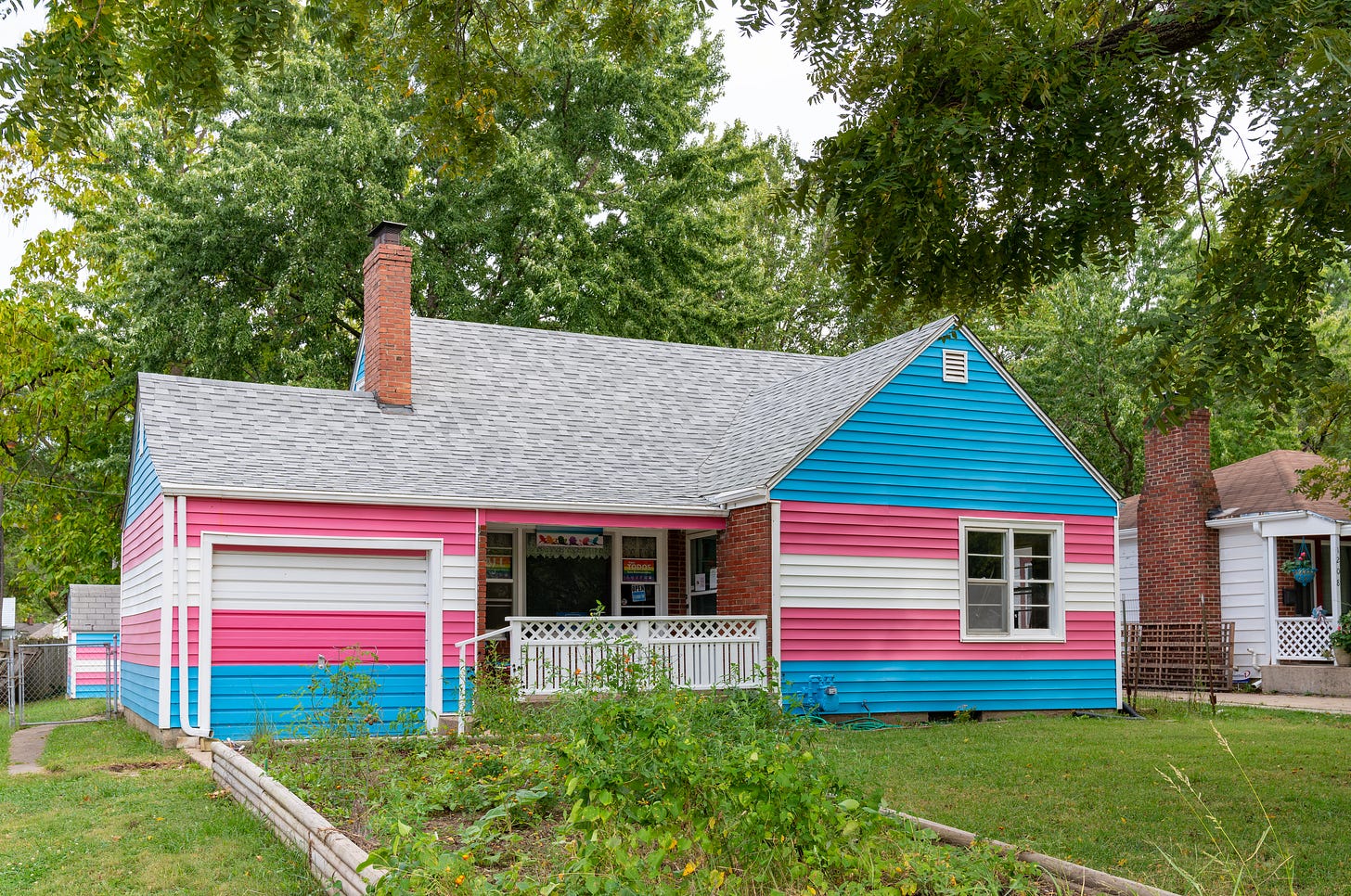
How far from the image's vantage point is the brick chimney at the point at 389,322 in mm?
16922

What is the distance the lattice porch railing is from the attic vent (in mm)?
4461

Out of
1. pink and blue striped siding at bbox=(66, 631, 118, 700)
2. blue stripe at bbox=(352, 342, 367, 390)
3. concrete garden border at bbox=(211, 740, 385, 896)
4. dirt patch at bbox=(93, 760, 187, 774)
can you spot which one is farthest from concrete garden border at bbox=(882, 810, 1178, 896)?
pink and blue striped siding at bbox=(66, 631, 118, 700)

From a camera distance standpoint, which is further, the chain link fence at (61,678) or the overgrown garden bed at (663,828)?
the chain link fence at (61,678)

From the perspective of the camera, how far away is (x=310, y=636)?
14031 mm

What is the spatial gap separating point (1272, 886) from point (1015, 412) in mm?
11243

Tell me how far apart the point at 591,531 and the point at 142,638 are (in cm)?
625

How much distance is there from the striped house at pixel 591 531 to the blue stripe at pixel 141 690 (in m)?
0.11

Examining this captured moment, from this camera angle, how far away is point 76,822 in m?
8.88

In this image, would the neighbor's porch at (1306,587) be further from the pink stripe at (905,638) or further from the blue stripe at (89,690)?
the blue stripe at (89,690)

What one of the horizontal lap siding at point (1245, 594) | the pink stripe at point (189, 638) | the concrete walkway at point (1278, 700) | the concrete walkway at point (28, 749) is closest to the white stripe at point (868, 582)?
the concrete walkway at point (1278, 700)

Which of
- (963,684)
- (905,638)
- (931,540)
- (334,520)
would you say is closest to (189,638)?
(334,520)

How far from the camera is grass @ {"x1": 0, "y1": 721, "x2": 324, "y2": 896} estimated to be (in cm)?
689

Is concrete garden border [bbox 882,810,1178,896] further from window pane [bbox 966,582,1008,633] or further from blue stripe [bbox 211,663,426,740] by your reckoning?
window pane [bbox 966,582,1008,633]

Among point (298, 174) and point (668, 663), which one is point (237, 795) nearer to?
point (668, 663)
